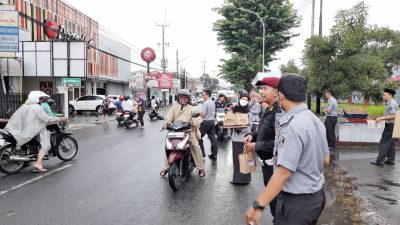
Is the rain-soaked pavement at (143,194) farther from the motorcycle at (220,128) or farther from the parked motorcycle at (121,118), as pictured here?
the parked motorcycle at (121,118)

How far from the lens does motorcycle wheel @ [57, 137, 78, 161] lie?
9156mm

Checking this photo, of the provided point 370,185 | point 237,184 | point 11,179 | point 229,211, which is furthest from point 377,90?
point 11,179

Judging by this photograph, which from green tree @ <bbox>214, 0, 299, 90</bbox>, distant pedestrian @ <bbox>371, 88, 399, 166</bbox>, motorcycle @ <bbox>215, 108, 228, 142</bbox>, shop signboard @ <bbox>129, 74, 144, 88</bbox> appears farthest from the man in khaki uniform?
shop signboard @ <bbox>129, 74, 144, 88</bbox>

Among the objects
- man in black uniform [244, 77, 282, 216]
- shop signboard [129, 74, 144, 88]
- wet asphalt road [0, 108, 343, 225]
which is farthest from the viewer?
shop signboard [129, 74, 144, 88]

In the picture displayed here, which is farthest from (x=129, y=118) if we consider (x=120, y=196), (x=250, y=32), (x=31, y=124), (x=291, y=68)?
(x=250, y=32)

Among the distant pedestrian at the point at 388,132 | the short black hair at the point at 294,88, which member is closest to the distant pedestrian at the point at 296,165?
the short black hair at the point at 294,88

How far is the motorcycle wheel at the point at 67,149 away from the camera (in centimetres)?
916

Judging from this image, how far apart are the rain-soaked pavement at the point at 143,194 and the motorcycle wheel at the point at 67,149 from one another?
23 centimetres

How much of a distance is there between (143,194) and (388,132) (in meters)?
5.63

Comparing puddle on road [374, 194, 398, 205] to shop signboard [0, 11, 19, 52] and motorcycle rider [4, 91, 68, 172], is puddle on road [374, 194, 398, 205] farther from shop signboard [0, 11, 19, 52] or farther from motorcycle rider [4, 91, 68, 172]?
shop signboard [0, 11, 19, 52]

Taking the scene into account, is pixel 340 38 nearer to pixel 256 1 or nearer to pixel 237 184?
pixel 237 184

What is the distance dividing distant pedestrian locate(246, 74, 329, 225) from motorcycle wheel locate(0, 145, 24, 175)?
6.65 m

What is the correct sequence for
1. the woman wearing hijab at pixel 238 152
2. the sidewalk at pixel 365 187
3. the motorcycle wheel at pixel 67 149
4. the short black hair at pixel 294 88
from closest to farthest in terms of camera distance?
the short black hair at pixel 294 88 < the sidewalk at pixel 365 187 < the woman wearing hijab at pixel 238 152 < the motorcycle wheel at pixel 67 149

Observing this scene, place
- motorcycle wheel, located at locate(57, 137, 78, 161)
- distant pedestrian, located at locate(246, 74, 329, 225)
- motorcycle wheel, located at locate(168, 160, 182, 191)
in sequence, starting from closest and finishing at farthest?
distant pedestrian, located at locate(246, 74, 329, 225)
motorcycle wheel, located at locate(168, 160, 182, 191)
motorcycle wheel, located at locate(57, 137, 78, 161)
